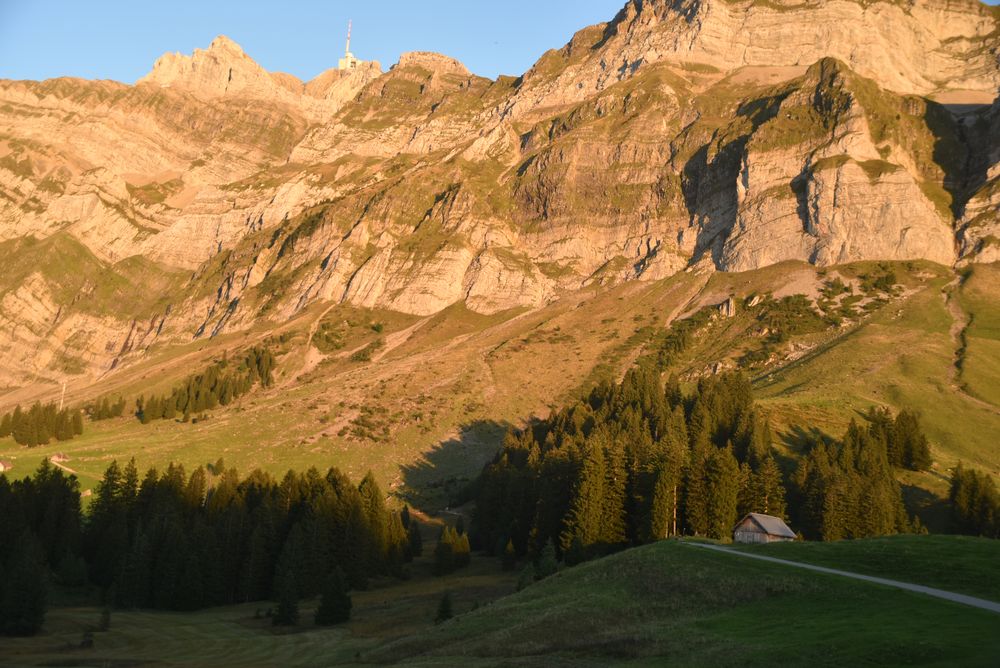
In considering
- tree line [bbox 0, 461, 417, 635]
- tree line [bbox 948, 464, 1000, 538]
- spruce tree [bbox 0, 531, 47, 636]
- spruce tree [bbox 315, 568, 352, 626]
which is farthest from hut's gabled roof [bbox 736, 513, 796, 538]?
spruce tree [bbox 0, 531, 47, 636]

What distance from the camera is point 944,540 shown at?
5019 cm

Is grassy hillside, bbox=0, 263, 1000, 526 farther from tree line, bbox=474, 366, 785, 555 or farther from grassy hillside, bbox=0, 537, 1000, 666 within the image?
grassy hillside, bbox=0, 537, 1000, 666

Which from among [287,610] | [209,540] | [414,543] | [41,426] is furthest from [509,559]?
[41,426]

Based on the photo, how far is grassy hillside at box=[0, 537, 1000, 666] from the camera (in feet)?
102

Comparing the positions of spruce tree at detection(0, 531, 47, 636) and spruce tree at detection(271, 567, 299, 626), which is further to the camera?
spruce tree at detection(271, 567, 299, 626)

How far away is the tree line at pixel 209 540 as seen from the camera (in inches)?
3250

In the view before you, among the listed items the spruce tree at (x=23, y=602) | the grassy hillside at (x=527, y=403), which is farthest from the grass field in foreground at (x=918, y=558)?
the grassy hillside at (x=527, y=403)

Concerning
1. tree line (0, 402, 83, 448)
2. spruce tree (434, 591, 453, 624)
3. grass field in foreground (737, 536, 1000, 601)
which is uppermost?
tree line (0, 402, 83, 448)

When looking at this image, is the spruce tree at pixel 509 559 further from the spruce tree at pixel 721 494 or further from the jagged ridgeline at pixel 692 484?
the spruce tree at pixel 721 494

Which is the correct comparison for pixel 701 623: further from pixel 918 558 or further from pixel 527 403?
pixel 527 403

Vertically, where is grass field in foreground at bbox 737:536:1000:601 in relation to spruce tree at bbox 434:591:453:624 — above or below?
above

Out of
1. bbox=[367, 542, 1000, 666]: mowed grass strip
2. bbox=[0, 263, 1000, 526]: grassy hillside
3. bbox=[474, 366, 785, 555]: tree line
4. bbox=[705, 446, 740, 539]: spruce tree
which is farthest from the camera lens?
bbox=[0, 263, 1000, 526]: grassy hillside

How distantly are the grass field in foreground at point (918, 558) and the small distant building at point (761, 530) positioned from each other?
13252mm

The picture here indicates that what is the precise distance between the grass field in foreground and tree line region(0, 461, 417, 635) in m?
37.4
